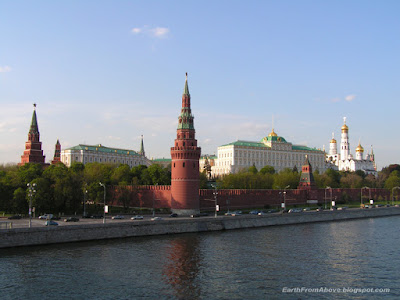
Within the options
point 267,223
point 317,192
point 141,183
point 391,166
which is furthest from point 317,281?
point 391,166

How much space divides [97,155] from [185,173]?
93162 millimetres

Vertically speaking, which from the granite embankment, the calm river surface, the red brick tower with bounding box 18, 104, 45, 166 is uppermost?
the red brick tower with bounding box 18, 104, 45, 166

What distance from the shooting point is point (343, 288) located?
28.8 meters

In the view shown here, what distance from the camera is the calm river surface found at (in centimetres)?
2764

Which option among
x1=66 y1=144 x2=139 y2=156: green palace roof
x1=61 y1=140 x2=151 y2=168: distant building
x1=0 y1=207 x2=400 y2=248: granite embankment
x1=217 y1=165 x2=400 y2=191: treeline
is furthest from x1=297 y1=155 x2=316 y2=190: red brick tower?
x1=66 y1=144 x2=139 y2=156: green palace roof

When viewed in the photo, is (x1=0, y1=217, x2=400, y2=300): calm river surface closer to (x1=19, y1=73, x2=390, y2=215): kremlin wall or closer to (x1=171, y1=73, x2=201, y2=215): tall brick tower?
(x1=171, y1=73, x2=201, y2=215): tall brick tower

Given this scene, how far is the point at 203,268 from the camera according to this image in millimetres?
33781

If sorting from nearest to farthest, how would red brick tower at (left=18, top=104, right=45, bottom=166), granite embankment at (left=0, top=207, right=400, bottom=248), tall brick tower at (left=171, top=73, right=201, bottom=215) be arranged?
1. granite embankment at (left=0, top=207, right=400, bottom=248)
2. tall brick tower at (left=171, top=73, right=201, bottom=215)
3. red brick tower at (left=18, top=104, right=45, bottom=166)

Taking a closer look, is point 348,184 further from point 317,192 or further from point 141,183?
point 141,183

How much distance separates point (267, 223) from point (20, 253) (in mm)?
34741

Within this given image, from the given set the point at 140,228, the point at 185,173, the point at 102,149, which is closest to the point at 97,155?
the point at 102,149

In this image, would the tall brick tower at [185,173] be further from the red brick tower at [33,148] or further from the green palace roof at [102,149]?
the green palace roof at [102,149]

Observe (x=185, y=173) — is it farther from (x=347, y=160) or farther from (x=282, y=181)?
(x=347, y=160)

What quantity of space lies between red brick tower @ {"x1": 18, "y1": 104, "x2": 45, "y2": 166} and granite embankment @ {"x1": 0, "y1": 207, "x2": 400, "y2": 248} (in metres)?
42.1
